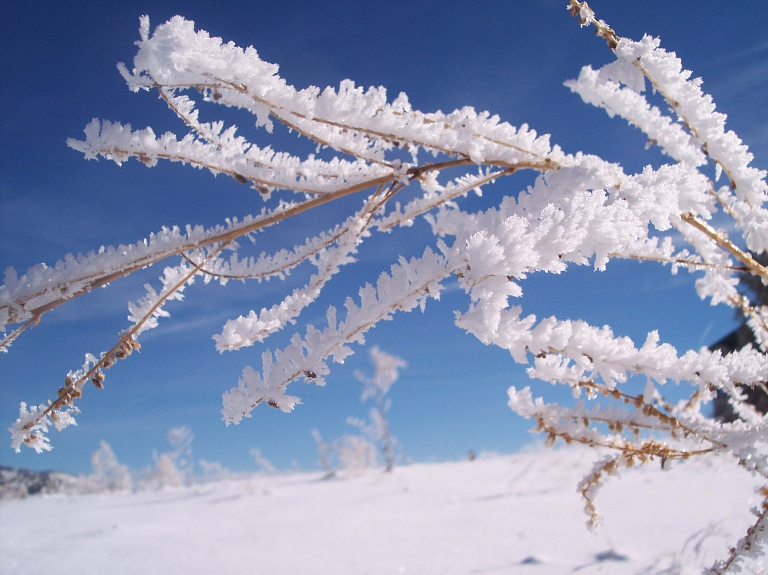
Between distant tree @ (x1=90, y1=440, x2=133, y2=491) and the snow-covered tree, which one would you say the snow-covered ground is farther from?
distant tree @ (x1=90, y1=440, x2=133, y2=491)

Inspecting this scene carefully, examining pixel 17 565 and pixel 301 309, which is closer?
pixel 301 309

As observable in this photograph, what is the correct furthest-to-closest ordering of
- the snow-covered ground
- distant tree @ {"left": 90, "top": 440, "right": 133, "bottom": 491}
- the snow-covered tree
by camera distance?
distant tree @ {"left": 90, "top": 440, "right": 133, "bottom": 491}, the snow-covered ground, the snow-covered tree

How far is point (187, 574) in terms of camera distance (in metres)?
1.71

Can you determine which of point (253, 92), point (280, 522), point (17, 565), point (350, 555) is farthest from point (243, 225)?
point (280, 522)

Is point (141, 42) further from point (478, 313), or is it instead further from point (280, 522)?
point (280, 522)

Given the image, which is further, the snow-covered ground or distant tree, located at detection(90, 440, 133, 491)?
distant tree, located at detection(90, 440, 133, 491)

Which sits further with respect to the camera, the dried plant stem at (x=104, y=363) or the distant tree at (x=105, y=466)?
the distant tree at (x=105, y=466)

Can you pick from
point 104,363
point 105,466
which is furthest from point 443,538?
point 105,466

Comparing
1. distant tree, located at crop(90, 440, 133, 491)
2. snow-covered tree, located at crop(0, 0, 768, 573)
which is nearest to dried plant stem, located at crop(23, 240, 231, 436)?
snow-covered tree, located at crop(0, 0, 768, 573)

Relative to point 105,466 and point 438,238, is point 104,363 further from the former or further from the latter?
point 105,466

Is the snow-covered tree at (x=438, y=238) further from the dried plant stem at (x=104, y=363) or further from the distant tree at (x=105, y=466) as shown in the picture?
the distant tree at (x=105, y=466)

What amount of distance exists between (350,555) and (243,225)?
5.43 ft

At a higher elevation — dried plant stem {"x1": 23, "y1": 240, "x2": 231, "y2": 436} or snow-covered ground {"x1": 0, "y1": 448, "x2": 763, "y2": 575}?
dried plant stem {"x1": 23, "y1": 240, "x2": 231, "y2": 436}

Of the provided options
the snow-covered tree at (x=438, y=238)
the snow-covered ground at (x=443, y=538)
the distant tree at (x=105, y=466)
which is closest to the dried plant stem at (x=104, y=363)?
the snow-covered tree at (x=438, y=238)
